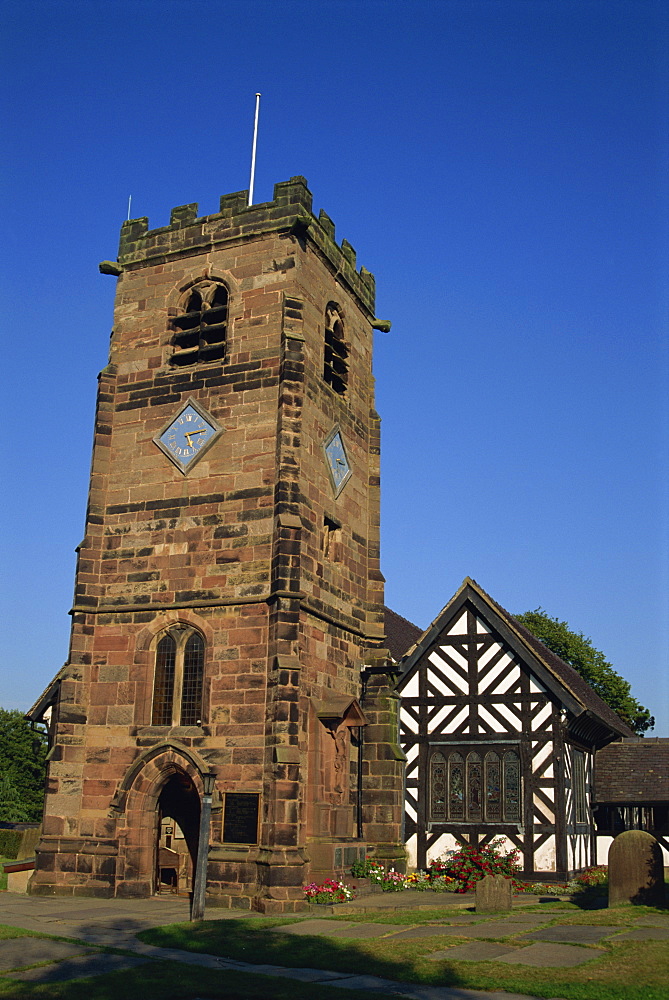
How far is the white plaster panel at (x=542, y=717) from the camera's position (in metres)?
21.0

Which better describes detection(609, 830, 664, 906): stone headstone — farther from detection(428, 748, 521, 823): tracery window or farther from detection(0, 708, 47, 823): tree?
detection(0, 708, 47, 823): tree

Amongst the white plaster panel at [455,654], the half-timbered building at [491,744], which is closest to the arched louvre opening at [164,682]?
the half-timbered building at [491,744]

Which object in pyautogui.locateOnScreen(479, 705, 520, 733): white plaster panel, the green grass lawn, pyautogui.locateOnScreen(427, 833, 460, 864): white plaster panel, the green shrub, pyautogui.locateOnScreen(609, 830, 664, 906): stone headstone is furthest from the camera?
the green shrub

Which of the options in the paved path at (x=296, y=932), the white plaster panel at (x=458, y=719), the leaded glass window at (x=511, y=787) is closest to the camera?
the paved path at (x=296, y=932)

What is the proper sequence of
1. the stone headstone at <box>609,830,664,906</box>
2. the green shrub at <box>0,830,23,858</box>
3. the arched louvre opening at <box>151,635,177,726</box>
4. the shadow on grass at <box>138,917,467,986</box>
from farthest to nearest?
the green shrub at <box>0,830,23,858</box>
the arched louvre opening at <box>151,635,177,726</box>
the stone headstone at <box>609,830,664,906</box>
the shadow on grass at <box>138,917,467,986</box>

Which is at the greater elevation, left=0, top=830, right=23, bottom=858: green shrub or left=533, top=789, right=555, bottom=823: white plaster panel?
left=533, top=789, right=555, bottom=823: white plaster panel

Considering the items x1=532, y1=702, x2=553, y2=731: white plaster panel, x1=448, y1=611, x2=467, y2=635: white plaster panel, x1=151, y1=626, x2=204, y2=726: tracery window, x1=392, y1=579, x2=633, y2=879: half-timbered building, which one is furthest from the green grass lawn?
x1=448, y1=611, x2=467, y2=635: white plaster panel

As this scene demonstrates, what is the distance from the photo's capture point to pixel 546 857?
65.6ft

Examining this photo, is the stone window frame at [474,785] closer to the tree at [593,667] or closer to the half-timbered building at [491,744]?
the half-timbered building at [491,744]

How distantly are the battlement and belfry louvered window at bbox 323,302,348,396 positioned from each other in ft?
3.44

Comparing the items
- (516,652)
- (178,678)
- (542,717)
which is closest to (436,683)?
(516,652)

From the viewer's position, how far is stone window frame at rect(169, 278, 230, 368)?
66.7ft

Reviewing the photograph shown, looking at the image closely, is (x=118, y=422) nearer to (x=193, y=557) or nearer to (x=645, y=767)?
(x=193, y=557)

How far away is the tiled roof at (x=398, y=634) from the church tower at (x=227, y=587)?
3.59m
